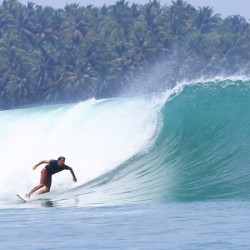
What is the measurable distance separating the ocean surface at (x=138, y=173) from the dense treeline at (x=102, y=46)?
63.5 m

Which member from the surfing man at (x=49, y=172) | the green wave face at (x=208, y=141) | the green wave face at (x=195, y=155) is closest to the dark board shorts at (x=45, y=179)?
the surfing man at (x=49, y=172)

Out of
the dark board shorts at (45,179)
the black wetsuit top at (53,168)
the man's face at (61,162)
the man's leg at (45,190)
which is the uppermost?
the man's face at (61,162)

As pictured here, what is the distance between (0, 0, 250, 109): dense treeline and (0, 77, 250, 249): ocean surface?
63.5 m

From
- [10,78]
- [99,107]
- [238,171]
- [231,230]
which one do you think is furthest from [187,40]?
[231,230]

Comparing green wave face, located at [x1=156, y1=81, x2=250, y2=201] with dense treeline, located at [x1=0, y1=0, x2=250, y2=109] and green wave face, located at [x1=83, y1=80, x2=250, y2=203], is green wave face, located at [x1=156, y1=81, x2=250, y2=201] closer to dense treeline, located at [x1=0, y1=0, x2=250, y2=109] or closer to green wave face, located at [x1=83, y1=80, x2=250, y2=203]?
green wave face, located at [x1=83, y1=80, x2=250, y2=203]

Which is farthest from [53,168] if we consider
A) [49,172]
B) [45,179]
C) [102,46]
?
[102,46]

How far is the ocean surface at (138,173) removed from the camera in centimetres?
1470

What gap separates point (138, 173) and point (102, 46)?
263 ft

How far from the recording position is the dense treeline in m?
96.0

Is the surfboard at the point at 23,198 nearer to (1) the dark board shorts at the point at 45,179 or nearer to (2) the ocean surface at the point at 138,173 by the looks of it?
(2) the ocean surface at the point at 138,173

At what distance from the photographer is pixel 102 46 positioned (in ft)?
335

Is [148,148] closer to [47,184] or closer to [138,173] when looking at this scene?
[138,173]

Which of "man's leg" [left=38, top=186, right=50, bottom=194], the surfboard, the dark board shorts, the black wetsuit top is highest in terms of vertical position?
the black wetsuit top

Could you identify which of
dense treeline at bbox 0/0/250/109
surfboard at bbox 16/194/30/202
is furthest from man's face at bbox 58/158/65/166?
dense treeline at bbox 0/0/250/109
